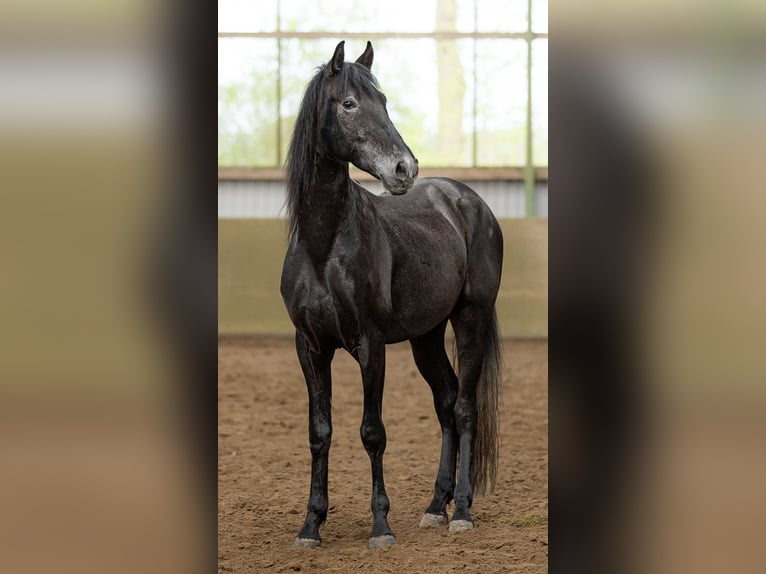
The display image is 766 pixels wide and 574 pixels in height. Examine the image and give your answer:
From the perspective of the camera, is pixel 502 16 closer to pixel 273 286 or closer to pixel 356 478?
pixel 273 286

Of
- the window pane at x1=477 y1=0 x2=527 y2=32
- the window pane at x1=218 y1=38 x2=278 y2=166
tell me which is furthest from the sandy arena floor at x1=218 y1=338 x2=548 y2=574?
the window pane at x1=477 y1=0 x2=527 y2=32

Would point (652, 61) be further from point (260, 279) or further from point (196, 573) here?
point (260, 279)

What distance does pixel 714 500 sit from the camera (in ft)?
3.41

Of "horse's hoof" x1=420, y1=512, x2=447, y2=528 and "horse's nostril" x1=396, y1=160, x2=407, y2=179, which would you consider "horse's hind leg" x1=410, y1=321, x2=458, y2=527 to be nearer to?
"horse's hoof" x1=420, y1=512, x2=447, y2=528

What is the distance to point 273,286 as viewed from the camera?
10.3 meters

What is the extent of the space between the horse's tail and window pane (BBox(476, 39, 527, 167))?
7.66 metres

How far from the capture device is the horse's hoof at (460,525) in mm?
3715

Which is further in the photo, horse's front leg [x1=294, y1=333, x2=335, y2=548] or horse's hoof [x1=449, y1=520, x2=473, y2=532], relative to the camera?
horse's hoof [x1=449, y1=520, x2=473, y2=532]

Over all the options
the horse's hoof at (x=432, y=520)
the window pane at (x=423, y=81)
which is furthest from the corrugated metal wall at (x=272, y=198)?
the horse's hoof at (x=432, y=520)

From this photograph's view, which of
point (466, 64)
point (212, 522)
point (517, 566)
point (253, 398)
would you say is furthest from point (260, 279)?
point (212, 522)

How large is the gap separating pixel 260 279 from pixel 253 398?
10.3ft

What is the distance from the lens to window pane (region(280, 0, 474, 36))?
11609 millimetres

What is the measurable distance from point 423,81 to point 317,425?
29.1 feet

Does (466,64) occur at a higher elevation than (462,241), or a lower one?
higher
